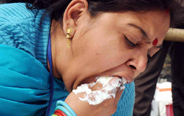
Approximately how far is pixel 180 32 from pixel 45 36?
95cm

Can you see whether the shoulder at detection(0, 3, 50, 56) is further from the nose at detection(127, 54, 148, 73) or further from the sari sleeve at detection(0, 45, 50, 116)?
the nose at detection(127, 54, 148, 73)

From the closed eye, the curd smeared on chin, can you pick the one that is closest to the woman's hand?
the curd smeared on chin

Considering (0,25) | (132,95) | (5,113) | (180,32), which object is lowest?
(132,95)

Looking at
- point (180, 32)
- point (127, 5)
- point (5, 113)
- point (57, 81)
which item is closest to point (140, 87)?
point (180, 32)

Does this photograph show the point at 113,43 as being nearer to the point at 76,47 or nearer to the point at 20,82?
the point at 76,47

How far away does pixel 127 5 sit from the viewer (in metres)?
0.71

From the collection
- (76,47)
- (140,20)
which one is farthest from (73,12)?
(140,20)

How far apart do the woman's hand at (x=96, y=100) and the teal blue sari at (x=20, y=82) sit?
124 mm

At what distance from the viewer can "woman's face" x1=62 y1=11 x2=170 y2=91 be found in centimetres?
72

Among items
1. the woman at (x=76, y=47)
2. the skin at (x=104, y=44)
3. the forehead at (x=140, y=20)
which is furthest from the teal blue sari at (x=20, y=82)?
the forehead at (x=140, y=20)

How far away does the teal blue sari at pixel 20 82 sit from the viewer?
674 millimetres

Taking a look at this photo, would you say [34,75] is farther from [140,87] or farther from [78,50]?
[140,87]

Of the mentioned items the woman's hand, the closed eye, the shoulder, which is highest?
the shoulder

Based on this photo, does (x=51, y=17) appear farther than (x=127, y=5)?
Yes
